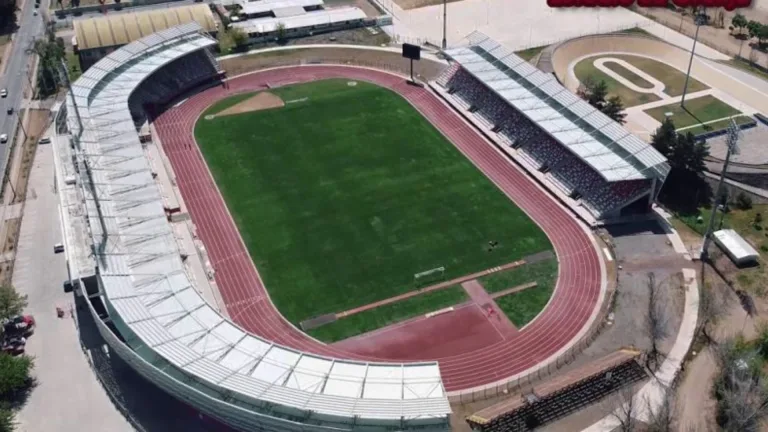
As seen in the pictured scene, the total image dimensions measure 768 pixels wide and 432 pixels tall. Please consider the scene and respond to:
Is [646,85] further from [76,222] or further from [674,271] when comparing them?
[76,222]

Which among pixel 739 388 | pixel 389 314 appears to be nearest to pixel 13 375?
pixel 389 314

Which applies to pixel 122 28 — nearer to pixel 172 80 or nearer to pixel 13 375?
pixel 172 80

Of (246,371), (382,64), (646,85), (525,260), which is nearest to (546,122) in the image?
(525,260)

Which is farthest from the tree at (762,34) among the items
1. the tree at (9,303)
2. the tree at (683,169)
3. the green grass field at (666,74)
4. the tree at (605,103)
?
the tree at (9,303)

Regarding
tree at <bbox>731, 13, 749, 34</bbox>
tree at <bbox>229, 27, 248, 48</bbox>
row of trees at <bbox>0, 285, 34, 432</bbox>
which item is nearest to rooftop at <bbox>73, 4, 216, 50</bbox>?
tree at <bbox>229, 27, 248, 48</bbox>

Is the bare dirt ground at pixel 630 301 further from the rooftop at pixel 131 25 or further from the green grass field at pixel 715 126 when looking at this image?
the rooftop at pixel 131 25

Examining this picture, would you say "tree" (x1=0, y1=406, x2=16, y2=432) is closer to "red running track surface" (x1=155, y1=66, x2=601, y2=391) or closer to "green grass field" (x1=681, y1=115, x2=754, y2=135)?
"red running track surface" (x1=155, y1=66, x2=601, y2=391)
